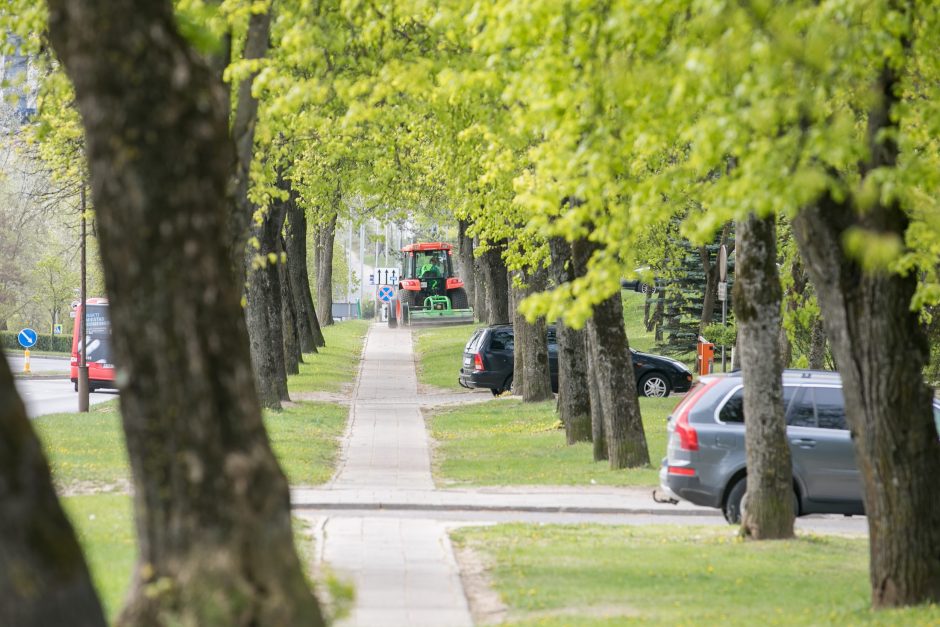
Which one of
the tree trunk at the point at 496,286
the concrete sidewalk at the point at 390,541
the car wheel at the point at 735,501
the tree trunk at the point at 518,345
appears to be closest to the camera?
the concrete sidewalk at the point at 390,541

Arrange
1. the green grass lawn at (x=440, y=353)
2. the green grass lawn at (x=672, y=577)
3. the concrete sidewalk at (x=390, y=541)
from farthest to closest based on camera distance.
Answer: the green grass lawn at (x=440, y=353)
the concrete sidewalk at (x=390, y=541)
the green grass lawn at (x=672, y=577)

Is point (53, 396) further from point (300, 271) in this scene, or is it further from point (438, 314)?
point (438, 314)

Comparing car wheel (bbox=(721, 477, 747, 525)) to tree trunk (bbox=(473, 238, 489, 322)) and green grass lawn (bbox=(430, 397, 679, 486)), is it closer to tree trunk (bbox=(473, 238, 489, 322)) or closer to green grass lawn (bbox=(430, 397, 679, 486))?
green grass lawn (bbox=(430, 397, 679, 486))

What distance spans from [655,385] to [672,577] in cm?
2175

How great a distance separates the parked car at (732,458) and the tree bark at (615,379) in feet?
14.1

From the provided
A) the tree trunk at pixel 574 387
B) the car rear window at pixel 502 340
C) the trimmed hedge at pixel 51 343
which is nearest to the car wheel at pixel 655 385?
the car rear window at pixel 502 340

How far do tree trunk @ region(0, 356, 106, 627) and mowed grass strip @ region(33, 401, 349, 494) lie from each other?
29.8 ft

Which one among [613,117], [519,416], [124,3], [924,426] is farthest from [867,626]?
[519,416]

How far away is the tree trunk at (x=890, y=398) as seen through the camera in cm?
919

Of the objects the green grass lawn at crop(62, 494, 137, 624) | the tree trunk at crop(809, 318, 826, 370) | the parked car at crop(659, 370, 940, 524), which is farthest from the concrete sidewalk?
the tree trunk at crop(809, 318, 826, 370)

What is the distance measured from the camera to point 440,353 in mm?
49031

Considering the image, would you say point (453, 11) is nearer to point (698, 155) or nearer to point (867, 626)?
point (698, 155)

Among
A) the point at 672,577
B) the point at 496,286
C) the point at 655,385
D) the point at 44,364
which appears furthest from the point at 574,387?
the point at 44,364

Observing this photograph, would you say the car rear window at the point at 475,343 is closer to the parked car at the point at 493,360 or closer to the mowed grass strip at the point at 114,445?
the parked car at the point at 493,360
